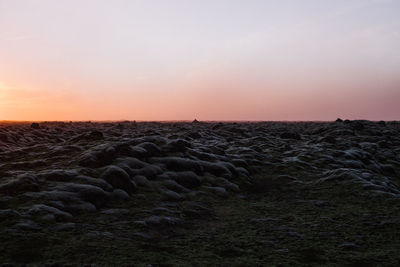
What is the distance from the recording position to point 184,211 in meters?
10.7

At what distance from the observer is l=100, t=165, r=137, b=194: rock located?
1201 cm

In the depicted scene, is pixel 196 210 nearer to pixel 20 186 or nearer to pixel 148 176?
pixel 148 176

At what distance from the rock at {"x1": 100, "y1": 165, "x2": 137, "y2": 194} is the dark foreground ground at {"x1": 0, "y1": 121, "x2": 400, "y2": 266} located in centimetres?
4

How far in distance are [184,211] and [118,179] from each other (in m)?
3.05

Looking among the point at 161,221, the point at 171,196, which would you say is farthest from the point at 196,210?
the point at 161,221

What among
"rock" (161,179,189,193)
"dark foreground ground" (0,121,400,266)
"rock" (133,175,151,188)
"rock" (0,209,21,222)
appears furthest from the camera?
"rock" (161,179,189,193)

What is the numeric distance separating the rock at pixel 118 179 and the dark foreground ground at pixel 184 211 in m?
0.04

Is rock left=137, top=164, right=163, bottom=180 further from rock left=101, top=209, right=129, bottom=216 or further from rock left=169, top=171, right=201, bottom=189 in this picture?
rock left=101, top=209, right=129, bottom=216

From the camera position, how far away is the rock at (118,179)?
1201 cm

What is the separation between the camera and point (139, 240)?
8.06 m

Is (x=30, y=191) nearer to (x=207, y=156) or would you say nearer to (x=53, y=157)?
(x=53, y=157)

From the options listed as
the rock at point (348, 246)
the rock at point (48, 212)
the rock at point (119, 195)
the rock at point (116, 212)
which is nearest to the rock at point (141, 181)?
the rock at point (119, 195)

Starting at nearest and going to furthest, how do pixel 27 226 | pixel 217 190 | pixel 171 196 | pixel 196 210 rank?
pixel 27 226 < pixel 196 210 < pixel 171 196 < pixel 217 190

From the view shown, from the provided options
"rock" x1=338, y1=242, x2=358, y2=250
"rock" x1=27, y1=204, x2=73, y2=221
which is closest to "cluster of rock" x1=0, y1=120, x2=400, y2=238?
"rock" x1=27, y1=204, x2=73, y2=221
